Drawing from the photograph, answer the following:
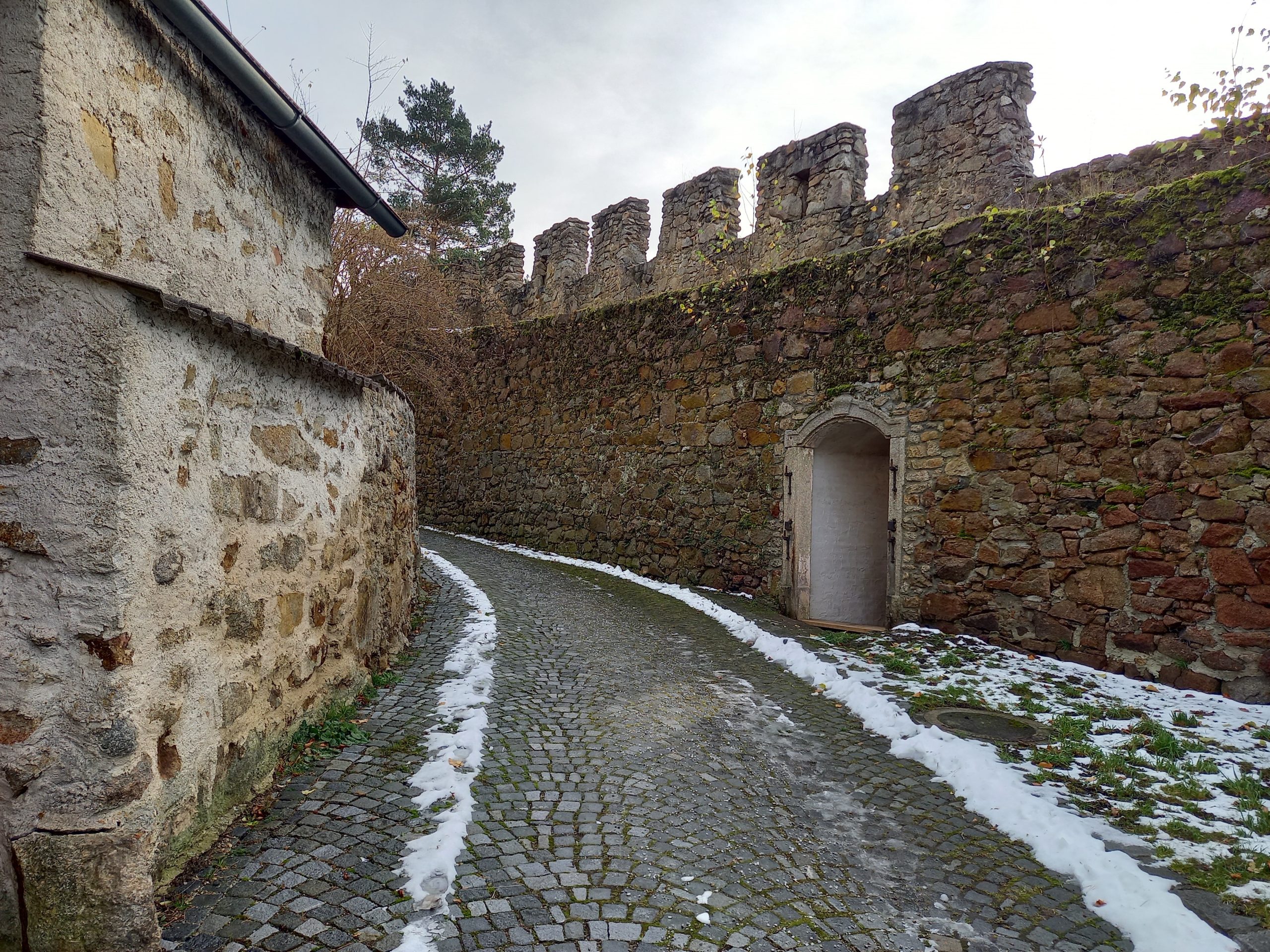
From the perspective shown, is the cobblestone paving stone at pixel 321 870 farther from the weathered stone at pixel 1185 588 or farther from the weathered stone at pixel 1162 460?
the weathered stone at pixel 1162 460

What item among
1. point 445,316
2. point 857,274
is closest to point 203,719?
point 857,274

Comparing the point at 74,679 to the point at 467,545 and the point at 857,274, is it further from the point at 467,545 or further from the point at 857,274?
the point at 467,545

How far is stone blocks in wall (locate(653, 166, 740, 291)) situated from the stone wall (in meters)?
6.98

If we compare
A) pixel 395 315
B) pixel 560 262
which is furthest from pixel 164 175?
pixel 560 262

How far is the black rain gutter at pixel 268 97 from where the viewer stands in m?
2.70

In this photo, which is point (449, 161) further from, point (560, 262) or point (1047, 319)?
point (1047, 319)

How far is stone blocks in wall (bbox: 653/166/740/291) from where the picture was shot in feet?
31.4

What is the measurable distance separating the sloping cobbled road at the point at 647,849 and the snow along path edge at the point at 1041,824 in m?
0.08

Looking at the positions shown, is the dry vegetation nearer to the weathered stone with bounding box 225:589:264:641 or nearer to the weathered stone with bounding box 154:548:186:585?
the weathered stone with bounding box 225:589:264:641

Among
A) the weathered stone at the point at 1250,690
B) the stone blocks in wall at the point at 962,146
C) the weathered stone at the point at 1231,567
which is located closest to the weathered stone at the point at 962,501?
the weathered stone at the point at 1231,567

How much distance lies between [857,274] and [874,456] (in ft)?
6.84

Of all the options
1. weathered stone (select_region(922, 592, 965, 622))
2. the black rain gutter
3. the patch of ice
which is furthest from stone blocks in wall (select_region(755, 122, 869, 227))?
the patch of ice

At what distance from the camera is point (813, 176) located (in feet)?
28.0

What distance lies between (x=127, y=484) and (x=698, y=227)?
8726 millimetres
